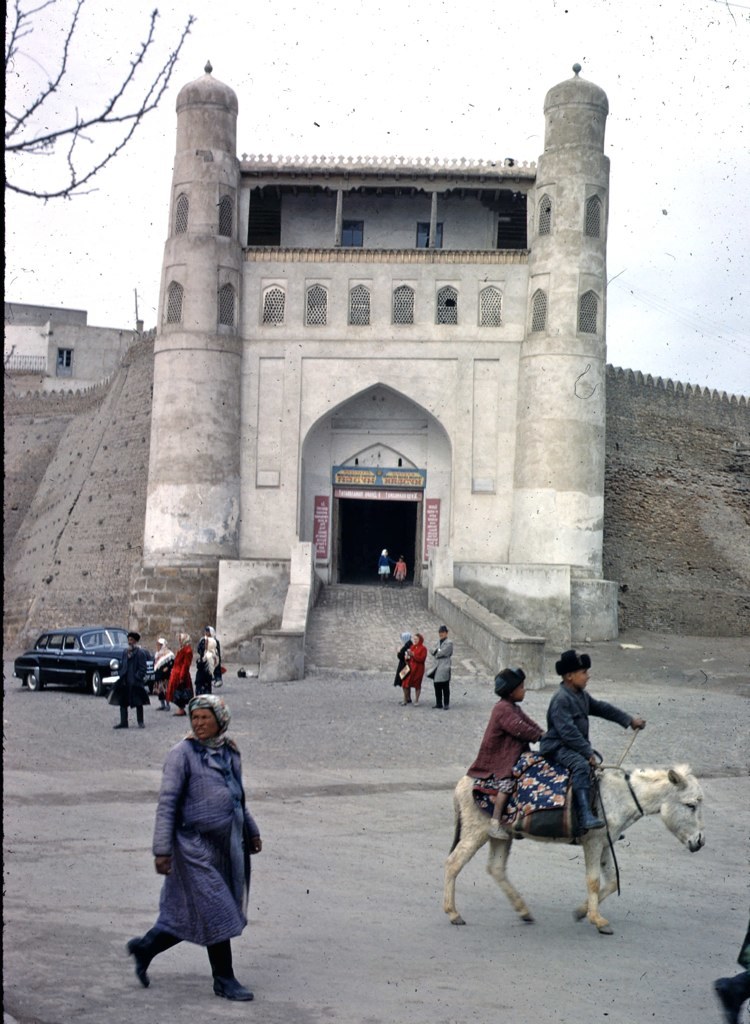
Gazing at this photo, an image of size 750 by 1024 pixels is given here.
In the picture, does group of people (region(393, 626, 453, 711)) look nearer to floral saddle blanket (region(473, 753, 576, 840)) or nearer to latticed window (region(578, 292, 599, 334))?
floral saddle blanket (region(473, 753, 576, 840))

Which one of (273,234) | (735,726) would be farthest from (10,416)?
(735,726)

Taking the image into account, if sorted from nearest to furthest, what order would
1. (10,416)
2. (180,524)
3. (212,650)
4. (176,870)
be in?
(176,870)
(212,650)
(180,524)
(10,416)

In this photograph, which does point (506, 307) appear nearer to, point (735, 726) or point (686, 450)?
point (686, 450)

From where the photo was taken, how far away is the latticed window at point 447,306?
104 ft

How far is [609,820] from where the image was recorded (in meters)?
7.67

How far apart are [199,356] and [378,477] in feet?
16.5

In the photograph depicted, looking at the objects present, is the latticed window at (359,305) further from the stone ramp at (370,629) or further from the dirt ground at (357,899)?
the dirt ground at (357,899)

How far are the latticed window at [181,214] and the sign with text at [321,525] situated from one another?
22.1 feet

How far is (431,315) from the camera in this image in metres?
31.7

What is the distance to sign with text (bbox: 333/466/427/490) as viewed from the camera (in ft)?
107

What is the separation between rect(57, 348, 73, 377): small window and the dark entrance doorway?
23.5 meters

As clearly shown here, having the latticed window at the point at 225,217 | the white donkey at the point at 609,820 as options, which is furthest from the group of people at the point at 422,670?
the latticed window at the point at 225,217

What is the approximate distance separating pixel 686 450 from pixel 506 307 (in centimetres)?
969

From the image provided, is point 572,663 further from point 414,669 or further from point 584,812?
point 414,669
